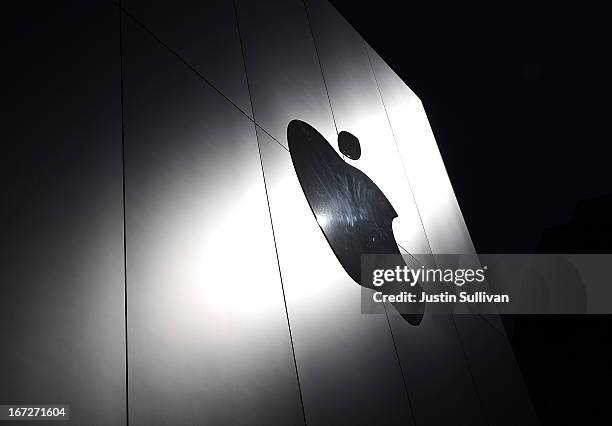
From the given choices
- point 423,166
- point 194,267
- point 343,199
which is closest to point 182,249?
point 194,267

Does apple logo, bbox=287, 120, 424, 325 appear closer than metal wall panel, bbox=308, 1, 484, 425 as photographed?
Yes

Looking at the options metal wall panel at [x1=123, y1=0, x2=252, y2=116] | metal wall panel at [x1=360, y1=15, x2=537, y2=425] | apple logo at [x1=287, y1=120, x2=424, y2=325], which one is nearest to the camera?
metal wall panel at [x1=123, y1=0, x2=252, y2=116]

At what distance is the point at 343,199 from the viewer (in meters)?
4.36

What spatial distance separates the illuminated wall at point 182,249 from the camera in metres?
1.54

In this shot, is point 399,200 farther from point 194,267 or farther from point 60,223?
point 60,223

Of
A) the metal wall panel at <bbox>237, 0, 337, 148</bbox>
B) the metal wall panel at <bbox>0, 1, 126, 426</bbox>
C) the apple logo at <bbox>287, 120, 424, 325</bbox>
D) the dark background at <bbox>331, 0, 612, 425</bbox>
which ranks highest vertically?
the dark background at <bbox>331, 0, 612, 425</bbox>

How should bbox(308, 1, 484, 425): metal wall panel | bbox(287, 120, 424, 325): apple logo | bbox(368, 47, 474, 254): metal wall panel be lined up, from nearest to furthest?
bbox(287, 120, 424, 325): apple logo, bbox(308, 1, 484, 425): metal wall panel, bbox(368, 47, 474, 254): metal wall panel

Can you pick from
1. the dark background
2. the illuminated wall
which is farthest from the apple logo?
the dark background

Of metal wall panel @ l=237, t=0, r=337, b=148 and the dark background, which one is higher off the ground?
the dark background

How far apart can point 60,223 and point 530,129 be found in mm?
22459

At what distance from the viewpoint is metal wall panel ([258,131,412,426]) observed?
9.11 feet

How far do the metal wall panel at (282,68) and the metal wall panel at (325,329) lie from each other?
1.11ft

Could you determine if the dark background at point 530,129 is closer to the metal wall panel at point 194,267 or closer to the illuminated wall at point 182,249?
the illuminated wall at point 182,249

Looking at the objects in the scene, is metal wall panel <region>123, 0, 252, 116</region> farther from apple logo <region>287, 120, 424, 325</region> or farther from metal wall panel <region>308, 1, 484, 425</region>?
metal wall panel <region>308, 1, 484, 425</region>
